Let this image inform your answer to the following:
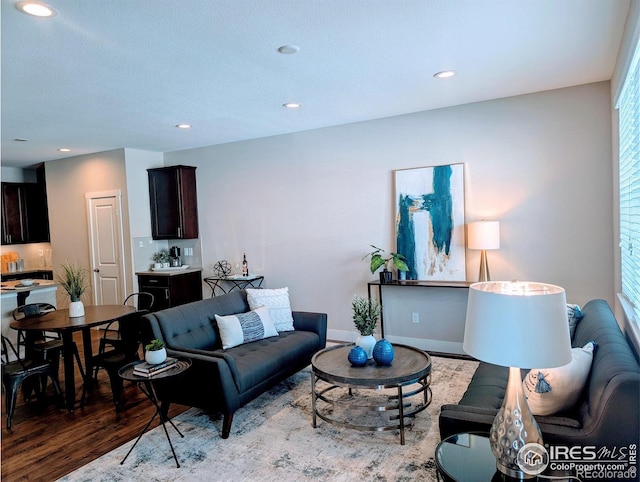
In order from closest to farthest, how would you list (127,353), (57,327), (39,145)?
1. (57,327)
2. (127,353)
3. (39,145)

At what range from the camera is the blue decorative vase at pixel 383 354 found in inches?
119

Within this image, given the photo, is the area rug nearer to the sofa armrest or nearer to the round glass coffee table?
the round glass coffee table

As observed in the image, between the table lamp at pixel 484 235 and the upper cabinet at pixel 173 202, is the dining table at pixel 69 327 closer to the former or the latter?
the upper cabinet at pixel 173 202

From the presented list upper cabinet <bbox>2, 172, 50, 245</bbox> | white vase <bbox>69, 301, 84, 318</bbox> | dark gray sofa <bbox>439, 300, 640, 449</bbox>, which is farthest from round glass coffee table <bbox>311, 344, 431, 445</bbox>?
upper cabinet <bbox>2, 172, 50, 245</bbox>

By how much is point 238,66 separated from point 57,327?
2536 mm

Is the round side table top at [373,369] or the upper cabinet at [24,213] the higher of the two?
the upper cabinet at [24,213]

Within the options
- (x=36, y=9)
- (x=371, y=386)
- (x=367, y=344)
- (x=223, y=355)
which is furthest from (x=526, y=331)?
(x=36, y=9)

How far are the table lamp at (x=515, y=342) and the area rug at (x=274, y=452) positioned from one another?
111 centimetres

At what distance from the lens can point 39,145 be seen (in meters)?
5.67

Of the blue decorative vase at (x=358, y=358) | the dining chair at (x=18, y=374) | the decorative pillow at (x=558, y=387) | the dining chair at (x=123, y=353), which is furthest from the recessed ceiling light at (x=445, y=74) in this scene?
the dining chair at (x=18, y=374)

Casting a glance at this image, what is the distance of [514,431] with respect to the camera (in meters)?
1.53

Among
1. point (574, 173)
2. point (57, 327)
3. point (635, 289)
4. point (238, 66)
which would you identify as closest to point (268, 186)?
point (238, 66)

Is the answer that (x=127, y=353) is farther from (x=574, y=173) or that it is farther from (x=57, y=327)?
(x=574, y=173)

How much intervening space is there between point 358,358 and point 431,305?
81.7 inches
